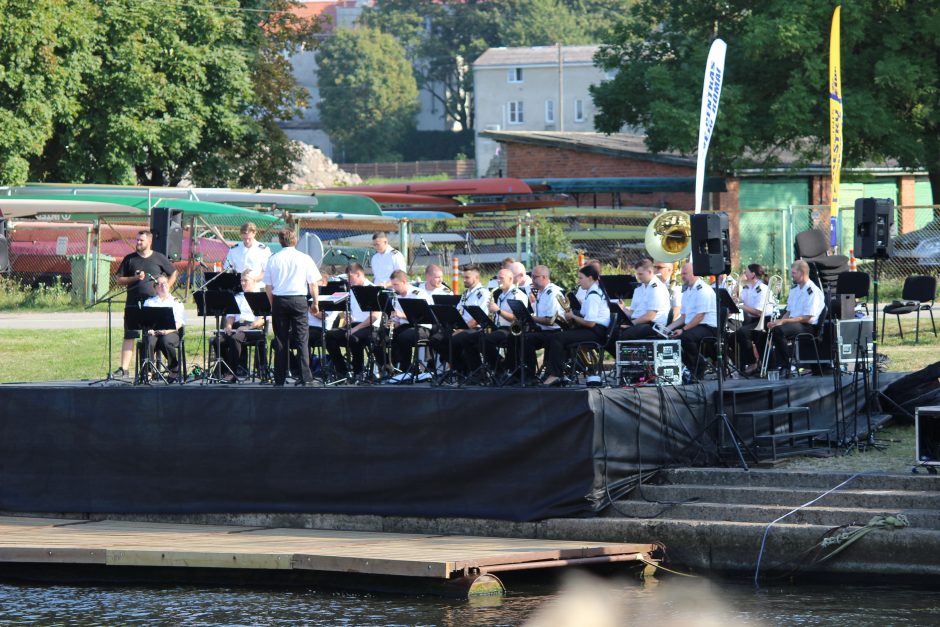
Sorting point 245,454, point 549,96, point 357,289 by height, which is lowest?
point 245,454

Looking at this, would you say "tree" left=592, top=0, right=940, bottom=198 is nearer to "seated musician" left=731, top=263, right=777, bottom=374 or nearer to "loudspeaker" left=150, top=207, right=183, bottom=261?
"seated musician" left=731, top=263, right=777, bottom=374

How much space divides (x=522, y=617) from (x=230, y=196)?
87.4ft

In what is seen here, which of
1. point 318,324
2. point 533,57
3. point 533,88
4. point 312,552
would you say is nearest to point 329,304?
point 318,324

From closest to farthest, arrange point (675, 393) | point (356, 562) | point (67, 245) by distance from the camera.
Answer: point (356, 562) → point (675, 393) → point (67, 245)

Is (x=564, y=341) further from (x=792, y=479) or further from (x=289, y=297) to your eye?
(x=792, y=479)

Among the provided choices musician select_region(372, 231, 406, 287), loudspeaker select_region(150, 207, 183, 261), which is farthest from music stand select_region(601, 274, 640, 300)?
loudspeaker select_region(150, 207, 183, 261)

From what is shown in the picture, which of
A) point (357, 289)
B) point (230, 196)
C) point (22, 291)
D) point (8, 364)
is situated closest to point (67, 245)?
point (22, 291)

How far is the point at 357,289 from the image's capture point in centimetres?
1597

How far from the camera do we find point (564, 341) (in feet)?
51.8

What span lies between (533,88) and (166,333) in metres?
68.2

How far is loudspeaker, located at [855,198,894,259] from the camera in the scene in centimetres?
1438

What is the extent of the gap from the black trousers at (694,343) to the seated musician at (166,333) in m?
5.89

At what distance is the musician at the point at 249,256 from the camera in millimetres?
17547

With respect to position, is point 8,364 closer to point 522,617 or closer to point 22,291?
point 22,291
